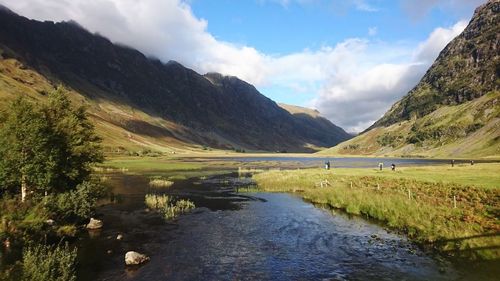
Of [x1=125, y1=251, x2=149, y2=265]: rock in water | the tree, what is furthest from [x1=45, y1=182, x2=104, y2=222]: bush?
[x1=125, y1=251, x2=149, y2=265]: rock in water

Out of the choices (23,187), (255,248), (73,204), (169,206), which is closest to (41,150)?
(23,187)

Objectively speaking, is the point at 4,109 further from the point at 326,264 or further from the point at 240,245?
the point at 326,264

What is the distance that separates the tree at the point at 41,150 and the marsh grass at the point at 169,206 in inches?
441

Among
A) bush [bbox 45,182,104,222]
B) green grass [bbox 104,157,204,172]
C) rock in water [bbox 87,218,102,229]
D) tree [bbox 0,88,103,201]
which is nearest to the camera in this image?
bush [bbox 45,182,104,222]

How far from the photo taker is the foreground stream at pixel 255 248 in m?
28.7

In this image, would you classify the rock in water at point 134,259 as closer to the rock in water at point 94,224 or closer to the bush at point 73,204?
the bush at point 73,204

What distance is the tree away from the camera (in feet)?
136

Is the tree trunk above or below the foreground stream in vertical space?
above

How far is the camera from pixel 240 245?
122 feet

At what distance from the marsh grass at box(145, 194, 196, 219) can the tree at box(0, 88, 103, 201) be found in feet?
36.7

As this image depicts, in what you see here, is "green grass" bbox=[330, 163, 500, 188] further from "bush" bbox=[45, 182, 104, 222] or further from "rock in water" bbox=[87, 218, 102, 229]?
"bush" bbox=[45, 182, 104, 222]

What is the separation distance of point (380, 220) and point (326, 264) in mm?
17844

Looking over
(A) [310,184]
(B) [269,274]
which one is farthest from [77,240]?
(A) [310,184]

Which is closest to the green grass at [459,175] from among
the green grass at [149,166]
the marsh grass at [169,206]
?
the marsh grass at [169,206]
